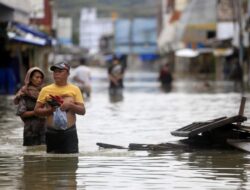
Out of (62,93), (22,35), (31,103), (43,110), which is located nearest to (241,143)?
(62,93)

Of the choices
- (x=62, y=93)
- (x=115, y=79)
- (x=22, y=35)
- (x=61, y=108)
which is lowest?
(x=115, y=79)

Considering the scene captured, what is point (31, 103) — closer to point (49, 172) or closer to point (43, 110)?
point (43, 110)

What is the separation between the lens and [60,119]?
12.7 meters

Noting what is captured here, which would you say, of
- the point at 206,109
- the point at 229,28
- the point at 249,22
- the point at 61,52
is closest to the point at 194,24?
the point at 229,28

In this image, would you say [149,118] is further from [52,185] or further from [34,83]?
[52,185]

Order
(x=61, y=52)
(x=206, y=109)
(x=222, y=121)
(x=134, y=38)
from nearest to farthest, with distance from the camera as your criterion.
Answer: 1. (x=222, y=121)
2. (x=206, y=109)
3. (x=61, y=52)
4. (x=134, y=38)

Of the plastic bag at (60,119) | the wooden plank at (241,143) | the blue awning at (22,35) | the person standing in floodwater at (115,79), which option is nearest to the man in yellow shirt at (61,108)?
the plastic bag at (60,119)

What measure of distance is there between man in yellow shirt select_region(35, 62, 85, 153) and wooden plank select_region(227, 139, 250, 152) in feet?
7.50

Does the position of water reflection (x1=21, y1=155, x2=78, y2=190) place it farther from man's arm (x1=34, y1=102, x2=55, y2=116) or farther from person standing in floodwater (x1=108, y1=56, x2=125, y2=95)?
person standing in floodwater (x1=108, y1=56, x2=125, y2=95)

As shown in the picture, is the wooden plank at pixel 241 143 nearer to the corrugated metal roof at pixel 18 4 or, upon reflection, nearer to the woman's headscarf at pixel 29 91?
the woman's headscarf at pixel 29 91

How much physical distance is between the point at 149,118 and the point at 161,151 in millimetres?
8348

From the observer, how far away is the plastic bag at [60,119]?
12.7m

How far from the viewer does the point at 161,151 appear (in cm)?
1397

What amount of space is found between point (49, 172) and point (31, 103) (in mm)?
2946
